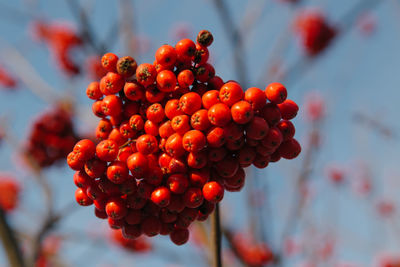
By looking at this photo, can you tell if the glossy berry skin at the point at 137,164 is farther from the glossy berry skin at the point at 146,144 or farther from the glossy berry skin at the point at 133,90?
the glossy berry skin at the point at 133,90

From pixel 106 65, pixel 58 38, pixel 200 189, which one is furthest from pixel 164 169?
pixel 58 38

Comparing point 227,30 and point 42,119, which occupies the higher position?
point 227,30

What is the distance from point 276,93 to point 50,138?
3.07 meters

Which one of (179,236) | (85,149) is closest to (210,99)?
(85,149)

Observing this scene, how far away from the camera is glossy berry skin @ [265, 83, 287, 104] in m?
1.41

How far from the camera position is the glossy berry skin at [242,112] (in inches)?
51.7

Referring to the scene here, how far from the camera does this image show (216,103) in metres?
1.38

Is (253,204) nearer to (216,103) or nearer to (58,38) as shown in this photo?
(216,103)

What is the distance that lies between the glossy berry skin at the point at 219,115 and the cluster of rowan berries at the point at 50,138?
9.32 feet

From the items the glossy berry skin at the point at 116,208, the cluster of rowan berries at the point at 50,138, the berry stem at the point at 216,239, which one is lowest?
the berry stem at the point at 216,239

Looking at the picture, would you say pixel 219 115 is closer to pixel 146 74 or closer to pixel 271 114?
pixel 271 114

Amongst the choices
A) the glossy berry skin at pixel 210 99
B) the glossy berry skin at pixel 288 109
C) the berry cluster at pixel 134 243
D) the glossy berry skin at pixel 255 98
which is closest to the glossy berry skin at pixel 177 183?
the glossy berry skin at pixel 210 99

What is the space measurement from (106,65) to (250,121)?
0.74 m

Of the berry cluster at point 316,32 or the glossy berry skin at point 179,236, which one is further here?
the berry cluster at point 316,32
